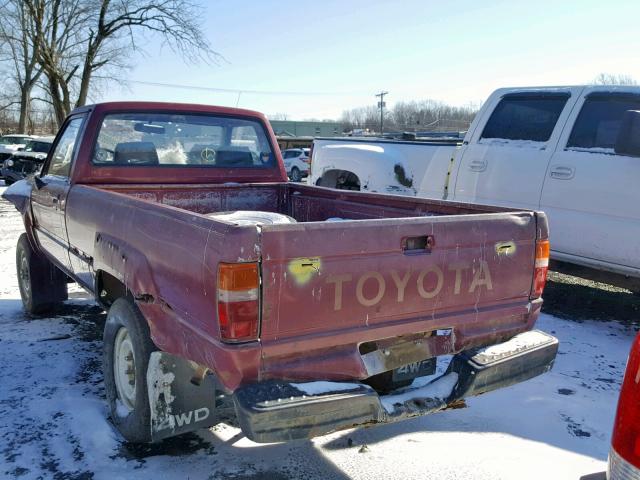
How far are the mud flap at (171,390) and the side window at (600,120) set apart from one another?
169 inches

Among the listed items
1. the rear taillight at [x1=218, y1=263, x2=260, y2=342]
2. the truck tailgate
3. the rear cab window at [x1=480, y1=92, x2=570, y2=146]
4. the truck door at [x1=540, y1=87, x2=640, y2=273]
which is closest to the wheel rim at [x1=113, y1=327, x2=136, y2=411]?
the rear taillight at [x1=218, y1=263, x2=260, y2=342]

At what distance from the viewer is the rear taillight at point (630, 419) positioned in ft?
5.03

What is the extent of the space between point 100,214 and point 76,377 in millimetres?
1320

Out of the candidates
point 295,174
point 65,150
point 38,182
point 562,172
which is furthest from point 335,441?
point 295,174

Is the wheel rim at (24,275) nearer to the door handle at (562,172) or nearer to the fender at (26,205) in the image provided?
the fender at (26,205)

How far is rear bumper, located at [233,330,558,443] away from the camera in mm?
2186

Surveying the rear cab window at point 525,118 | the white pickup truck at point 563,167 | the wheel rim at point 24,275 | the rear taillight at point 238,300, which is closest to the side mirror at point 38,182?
the wheel rim at point 24,275

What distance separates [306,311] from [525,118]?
451 cm

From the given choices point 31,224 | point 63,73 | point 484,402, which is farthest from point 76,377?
point 63,73

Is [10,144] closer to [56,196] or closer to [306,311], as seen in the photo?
[56,196]

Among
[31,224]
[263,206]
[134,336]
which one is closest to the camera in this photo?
[134,336]

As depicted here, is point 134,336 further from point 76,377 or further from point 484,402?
point 484,402

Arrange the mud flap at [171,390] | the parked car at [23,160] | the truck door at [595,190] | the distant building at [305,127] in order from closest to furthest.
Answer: the mud flap at [171,390] → the truck door at [595,190] → the parked car at [23,160] → the distant building at [305,127]

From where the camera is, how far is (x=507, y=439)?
3.26m
